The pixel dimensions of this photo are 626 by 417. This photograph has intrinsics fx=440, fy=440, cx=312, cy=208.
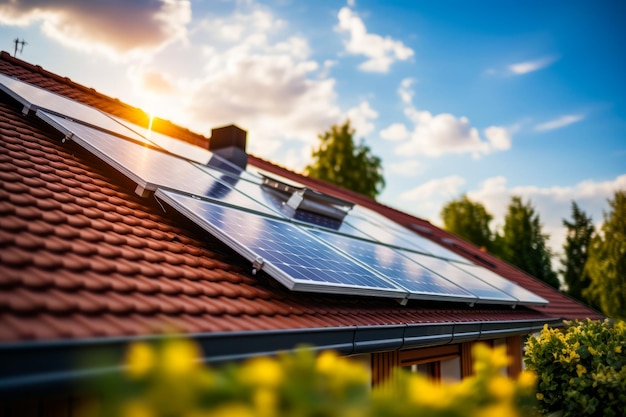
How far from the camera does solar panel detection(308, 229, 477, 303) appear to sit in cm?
565

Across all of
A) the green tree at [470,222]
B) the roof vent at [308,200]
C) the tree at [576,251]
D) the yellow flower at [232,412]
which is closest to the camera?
the yellow flower at [232,412]

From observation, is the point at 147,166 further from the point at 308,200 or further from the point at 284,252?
the point at 308,200

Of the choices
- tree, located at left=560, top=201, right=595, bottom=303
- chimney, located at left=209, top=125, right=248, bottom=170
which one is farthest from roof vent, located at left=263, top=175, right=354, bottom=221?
tree, located at left=560, top=201, right=595, bottom=303

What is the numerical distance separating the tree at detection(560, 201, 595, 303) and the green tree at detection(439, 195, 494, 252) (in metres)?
11.8

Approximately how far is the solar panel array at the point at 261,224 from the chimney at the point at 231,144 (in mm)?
1764

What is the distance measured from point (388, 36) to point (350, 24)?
3.74ft

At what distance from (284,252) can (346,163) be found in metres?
41.4

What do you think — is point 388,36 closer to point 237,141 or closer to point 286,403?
point 237,141

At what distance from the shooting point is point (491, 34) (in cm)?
1455

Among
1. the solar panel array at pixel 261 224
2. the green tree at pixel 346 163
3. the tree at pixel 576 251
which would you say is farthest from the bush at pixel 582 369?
the tree at pixel 576 251

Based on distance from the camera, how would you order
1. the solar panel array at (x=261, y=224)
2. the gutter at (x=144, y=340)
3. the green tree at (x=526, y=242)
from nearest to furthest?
the gutter at (x=144, y=340)
the solar panel array at (x=261, y=224)
the green tree at (x=526, y=242)

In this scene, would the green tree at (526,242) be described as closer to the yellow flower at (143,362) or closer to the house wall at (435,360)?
the house wall at (435,360)

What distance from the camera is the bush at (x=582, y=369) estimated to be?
4.57m

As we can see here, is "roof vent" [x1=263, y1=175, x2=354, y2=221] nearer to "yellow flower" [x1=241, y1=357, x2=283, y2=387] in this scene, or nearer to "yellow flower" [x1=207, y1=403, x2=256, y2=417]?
"yellow flower" [x1=241, y1=357, x2=283, y2=387]
